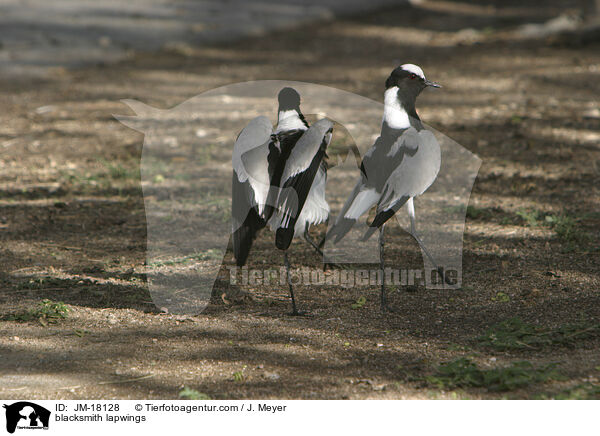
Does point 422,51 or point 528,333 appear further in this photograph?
point 422,51

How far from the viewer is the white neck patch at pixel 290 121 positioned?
423cm

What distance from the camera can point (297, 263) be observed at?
497 centimetres

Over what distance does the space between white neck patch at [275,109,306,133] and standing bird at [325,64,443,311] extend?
453 millimetres

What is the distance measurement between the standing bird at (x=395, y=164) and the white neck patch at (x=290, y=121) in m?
0.45

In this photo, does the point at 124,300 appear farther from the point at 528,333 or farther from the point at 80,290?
the point at 528,333

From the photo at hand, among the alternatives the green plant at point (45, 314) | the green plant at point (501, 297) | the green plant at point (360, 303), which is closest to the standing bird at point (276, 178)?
the green plant at point (360, 303)

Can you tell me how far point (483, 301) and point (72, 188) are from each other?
154 inches

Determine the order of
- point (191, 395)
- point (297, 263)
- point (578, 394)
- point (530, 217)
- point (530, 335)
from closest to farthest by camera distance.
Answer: point (578, 394) < point (191, 395) < point (530, 335) < point (297, 263) < point (530, 217)

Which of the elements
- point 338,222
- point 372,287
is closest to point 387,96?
point 338,222

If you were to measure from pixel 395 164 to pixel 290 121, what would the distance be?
2.15 ft

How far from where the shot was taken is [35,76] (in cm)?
1005

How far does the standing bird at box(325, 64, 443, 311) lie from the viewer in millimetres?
4223
